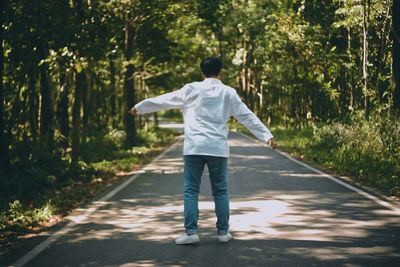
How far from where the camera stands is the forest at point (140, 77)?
32.3ft

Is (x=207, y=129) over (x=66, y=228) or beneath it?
over

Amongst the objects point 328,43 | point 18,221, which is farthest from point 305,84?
point 18,221

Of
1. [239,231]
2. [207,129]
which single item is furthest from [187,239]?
[207,129]

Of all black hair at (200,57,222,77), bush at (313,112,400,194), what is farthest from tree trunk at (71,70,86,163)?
black hair at (200,57,222,77)

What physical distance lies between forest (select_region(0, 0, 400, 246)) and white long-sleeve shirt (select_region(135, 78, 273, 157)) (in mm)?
3074

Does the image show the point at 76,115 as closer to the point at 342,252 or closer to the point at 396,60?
the point at 342,252

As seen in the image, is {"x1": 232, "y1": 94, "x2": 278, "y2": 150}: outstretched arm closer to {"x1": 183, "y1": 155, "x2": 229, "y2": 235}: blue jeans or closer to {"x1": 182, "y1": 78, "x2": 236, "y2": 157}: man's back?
{"x1": 182, "y1": 78, "x2": 236, "y2": 157}: man's back

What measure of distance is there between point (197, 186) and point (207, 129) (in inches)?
25.8

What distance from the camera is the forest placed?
9.84m

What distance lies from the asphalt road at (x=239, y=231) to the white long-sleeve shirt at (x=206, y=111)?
3.67 ft

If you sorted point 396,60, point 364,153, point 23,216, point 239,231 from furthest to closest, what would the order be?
point 396,60
point 364,153
point 23,216
point 239,231

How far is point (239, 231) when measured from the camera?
5863mm

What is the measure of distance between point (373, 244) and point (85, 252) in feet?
10.3

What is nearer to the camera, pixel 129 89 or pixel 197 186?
pixel 197 186
